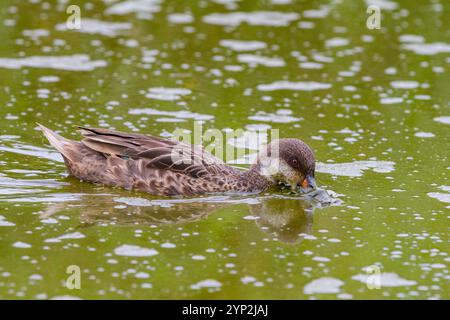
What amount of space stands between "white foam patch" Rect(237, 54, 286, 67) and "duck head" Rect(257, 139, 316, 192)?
17.2 ft

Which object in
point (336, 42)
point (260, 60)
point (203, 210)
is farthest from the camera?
point (336, 42)

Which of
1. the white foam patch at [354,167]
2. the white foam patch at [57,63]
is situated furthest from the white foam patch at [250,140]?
the white foam patch at [57,63]

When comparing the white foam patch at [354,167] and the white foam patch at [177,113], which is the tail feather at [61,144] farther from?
the white foam patch at [354,167]

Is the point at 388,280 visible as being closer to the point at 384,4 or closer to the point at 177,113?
the point at 177,113

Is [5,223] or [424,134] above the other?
[424,134]

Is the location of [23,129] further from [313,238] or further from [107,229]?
[313,238]

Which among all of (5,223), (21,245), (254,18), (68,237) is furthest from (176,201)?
(254,18)

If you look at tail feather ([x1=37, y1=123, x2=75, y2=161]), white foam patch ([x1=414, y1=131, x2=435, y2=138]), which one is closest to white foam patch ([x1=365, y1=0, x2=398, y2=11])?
white foam patch ([x1=414, y1=131, x2=435, y2=138])

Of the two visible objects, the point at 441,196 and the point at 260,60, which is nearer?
the point at 441,196

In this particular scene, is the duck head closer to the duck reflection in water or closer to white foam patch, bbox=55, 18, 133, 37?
the duck reflection in water

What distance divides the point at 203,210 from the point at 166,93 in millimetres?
4876

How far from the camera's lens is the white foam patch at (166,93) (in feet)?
54.8

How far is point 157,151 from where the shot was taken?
13164mm

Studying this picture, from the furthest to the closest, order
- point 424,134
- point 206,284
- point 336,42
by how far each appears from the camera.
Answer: point 336,42 → point 424,134 → point 206,284
